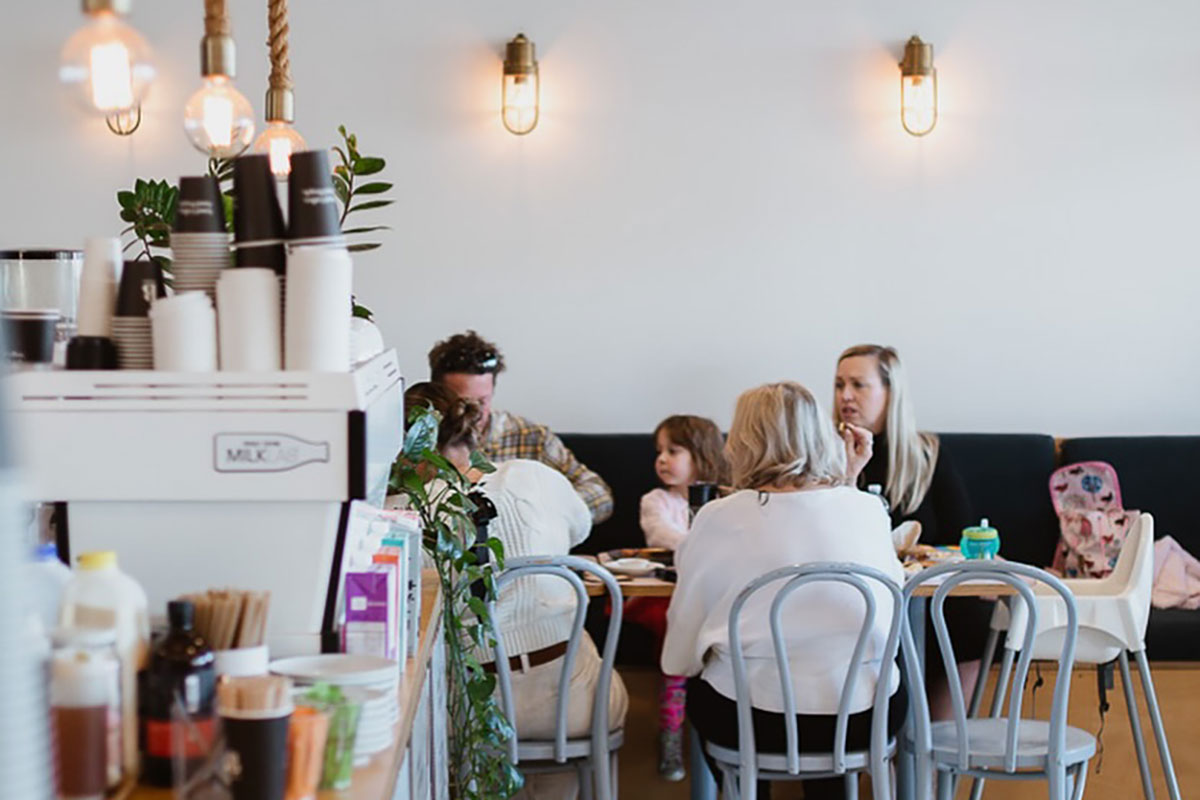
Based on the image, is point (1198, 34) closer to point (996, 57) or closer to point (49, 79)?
point (996, 57)

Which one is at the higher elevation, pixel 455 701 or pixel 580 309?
pixel 580 309

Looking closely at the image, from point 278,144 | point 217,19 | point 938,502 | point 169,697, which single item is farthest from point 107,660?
point 938,502

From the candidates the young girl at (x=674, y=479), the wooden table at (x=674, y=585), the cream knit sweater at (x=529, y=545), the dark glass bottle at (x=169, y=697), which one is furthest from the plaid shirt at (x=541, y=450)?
the dark glass bottle at (x=169, y=697)

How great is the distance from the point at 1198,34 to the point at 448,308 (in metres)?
2.63

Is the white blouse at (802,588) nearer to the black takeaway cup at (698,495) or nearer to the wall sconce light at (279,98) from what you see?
the black takeaway cup at (698,495)

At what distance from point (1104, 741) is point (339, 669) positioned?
124 inches

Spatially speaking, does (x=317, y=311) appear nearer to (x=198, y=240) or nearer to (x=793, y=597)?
(x=198, y=240)

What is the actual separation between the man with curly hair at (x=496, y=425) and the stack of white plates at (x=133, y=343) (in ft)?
8.96

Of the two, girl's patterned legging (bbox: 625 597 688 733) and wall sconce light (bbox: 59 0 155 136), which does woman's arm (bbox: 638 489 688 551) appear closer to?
girl's patterned legging (bbox: 625 597 688 733)

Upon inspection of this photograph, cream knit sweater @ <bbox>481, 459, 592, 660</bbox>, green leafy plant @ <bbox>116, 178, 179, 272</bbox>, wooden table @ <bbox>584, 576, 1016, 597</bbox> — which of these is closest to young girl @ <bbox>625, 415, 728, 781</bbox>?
wooden table @ <bbox>584, 576, 1016, 597</bbox>

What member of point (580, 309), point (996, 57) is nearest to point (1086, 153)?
point (996, 57)

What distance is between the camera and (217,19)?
71.8 inches

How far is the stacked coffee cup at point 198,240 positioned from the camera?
5.45 feet

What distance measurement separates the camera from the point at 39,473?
153 cm
